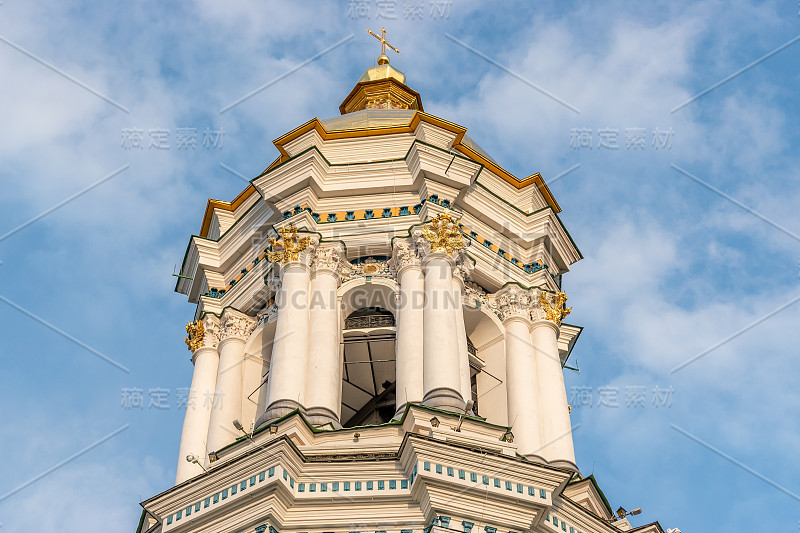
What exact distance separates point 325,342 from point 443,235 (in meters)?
2.46

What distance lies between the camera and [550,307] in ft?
75.6

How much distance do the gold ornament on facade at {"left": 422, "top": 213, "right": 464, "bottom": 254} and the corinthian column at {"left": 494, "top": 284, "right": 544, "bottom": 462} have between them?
1475 mm

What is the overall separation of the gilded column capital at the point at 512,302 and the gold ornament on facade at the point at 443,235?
1.37 metres

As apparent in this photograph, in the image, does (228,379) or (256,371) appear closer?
(228,379)

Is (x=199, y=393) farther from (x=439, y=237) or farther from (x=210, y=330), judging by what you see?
(x=439, y=237)

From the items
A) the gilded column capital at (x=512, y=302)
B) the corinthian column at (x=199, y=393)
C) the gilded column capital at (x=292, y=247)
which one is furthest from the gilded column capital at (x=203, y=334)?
the gilded column capital at (x=512, y=302)

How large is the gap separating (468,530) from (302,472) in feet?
7.45

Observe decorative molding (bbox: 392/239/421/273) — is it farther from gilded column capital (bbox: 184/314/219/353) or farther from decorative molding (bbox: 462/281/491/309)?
gilded column capital (bbox: 184/314/219/353)

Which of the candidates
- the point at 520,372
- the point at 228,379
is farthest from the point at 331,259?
the point at 520,372

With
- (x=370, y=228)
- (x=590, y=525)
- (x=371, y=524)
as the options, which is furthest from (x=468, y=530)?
(x=370, y=228)

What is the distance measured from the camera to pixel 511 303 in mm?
22922

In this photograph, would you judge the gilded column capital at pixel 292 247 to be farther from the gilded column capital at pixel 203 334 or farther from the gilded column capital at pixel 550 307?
the gilded column capital at pixel 550 307

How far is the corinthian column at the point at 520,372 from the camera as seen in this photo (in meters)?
20.9

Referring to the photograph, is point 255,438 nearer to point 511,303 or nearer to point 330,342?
point 330,342
